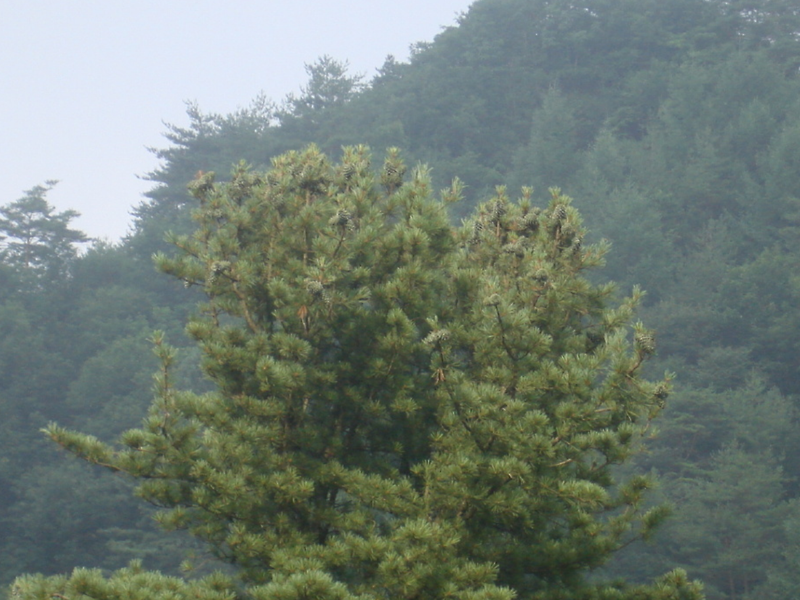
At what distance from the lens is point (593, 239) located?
39031 mm

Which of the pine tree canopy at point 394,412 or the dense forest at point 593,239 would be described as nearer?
the pine tree canopy at point 394,412

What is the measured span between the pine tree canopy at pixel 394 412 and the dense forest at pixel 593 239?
1530 centimetres

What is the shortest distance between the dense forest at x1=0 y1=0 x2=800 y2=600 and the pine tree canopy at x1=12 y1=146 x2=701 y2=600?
1530 cm

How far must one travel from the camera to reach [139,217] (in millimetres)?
51812

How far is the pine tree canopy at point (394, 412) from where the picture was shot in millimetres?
6000

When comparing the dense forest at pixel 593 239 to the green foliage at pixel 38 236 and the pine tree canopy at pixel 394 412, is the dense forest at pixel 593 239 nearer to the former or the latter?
the green foliage at pixel 38 236

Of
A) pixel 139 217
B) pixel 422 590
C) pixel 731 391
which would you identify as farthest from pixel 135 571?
pixel 139 217

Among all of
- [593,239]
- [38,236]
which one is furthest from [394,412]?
[38,236]

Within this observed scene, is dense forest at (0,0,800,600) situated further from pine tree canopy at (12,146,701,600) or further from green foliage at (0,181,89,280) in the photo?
pine tree canopy at (12,146,701,600)

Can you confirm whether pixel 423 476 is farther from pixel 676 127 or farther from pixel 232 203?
pixel 676 127

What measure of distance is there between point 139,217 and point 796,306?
3469cm

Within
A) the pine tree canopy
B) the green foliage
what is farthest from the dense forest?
the pine tree canopy

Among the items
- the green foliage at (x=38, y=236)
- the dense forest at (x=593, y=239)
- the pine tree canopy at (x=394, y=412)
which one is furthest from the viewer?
the green foliage at (x=38, y=236)

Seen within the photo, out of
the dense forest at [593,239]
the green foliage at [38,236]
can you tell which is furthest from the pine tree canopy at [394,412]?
the green foliage at [38,236]
